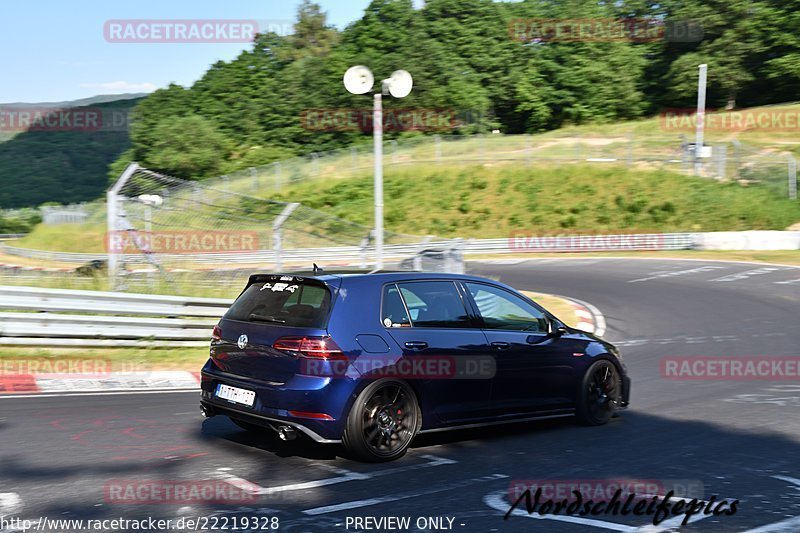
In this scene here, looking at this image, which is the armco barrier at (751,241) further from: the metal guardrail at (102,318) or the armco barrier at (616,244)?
the metal guardrail at (102,318)

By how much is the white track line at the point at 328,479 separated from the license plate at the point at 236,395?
633mm

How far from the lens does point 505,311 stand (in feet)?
24.8

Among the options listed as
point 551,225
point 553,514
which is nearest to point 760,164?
point 551,225

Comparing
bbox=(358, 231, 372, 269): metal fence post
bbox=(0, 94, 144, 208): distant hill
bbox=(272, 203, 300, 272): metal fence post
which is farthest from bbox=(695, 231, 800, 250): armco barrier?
bbox=(0, 94, 144, 208): distant hill

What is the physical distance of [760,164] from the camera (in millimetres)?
43188

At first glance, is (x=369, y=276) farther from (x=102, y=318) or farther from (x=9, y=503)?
(x=102, y=318)

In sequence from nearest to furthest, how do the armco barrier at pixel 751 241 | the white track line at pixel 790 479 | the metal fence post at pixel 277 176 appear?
the white track line at pixel 790 479 → the armco barrier at pixel 751 241 → the metal fence post at pixel 277 176

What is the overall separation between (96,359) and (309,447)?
18.5 feet

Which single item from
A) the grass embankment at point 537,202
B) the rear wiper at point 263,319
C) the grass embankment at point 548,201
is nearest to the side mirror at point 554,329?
the rear wiper at point 263,319

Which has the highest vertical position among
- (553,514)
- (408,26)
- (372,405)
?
(408,26)

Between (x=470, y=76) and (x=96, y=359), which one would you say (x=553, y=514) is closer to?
(x=96, y=359)

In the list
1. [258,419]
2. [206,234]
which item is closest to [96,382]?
[258,419]

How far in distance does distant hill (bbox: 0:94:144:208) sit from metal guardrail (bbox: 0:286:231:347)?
3706 inches

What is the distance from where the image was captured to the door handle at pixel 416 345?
21.8 feet
